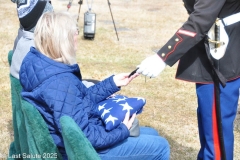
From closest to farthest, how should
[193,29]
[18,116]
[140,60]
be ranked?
[193,29] < [18,116] < [140,60]

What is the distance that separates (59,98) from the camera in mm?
2436

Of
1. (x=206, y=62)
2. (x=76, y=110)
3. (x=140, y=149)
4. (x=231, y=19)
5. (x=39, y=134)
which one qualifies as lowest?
(x=140, y=149)

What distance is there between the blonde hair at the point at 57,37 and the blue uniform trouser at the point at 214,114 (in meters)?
0.82

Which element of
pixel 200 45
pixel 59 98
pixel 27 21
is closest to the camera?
pixel 59 98

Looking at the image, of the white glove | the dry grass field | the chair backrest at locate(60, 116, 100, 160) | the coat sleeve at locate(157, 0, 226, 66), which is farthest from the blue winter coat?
the dry grass field

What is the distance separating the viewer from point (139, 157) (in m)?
2.74

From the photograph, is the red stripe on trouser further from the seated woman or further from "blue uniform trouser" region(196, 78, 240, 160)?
the seated woman

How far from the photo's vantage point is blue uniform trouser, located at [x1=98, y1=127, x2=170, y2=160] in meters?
2.65

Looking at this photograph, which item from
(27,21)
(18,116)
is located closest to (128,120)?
(18,116)

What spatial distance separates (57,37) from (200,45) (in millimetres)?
830

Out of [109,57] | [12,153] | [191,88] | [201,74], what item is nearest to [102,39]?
[109,57]

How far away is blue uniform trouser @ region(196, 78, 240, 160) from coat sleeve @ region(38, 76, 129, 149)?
1.74 feet

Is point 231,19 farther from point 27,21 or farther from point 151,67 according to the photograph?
point 27,21

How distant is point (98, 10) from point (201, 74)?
9191mm
